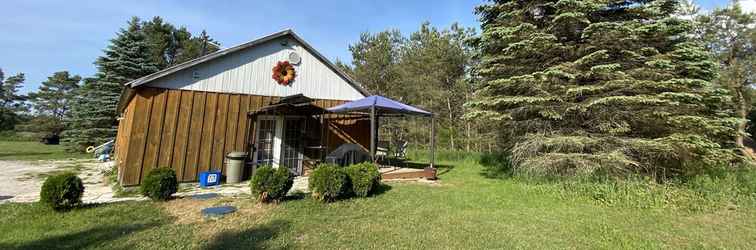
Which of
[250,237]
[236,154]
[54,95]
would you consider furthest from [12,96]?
[250,237]

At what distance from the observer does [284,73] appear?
27.8ft

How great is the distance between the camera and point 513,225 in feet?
13.1

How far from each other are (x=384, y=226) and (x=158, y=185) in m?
3.92

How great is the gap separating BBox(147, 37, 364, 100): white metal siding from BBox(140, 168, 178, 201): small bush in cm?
284

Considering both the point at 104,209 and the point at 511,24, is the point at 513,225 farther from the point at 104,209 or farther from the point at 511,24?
the point at 104,209

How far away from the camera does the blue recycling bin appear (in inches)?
265

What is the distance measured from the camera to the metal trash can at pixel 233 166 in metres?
7.10

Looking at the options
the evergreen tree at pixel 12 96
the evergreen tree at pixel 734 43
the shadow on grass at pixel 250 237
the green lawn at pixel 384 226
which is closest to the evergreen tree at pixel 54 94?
the evergreen tree at pixel 12 96

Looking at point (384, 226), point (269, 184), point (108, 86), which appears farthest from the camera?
point (108, 86)

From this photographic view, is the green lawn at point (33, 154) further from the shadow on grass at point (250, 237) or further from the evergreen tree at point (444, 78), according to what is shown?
the evergreen tree at point (444, 78)

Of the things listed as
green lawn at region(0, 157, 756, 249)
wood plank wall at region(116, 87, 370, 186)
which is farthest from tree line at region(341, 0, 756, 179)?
wood plank wall at region(116, 87, 370, 186)

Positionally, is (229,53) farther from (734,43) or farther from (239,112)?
(734,43)

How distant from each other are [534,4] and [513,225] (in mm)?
5800

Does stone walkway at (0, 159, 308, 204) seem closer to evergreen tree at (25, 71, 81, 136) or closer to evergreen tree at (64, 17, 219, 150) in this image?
evergreen tree at (64, 17, 219, 150)
